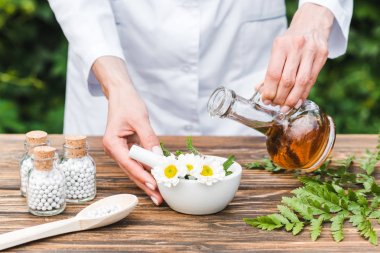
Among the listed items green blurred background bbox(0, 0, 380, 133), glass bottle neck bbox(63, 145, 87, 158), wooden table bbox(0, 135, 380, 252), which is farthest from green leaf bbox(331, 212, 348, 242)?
green blurred background bbox(0, 0, 380, 133)

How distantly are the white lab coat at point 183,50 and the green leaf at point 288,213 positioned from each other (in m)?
0.63

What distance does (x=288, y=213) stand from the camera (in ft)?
3.89

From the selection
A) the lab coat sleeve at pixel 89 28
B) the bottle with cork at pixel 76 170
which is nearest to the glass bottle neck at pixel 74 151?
the bottle with cork at pixel 76 170

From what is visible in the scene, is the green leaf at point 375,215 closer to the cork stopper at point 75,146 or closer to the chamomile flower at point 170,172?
the chamomile flower at point 170,172

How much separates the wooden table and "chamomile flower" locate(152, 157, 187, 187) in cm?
8

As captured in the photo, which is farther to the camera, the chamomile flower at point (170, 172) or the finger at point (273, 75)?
the finger at point (273, 75)

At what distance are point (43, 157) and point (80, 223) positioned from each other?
15cm

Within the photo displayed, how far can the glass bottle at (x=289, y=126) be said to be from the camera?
4.36ft

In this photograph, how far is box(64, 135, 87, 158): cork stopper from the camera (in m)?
1.27

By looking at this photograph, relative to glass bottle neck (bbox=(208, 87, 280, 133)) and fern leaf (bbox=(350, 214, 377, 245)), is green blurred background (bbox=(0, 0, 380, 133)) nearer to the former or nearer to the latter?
glass bottle neck (bbox=(208, 87, 280, 133))

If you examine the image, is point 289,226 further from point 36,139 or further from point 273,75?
point 36,139

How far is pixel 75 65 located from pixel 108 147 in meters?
0.62

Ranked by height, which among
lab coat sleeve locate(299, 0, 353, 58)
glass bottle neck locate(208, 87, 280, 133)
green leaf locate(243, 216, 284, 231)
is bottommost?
green leaf locate(243, 216, 284, 231)

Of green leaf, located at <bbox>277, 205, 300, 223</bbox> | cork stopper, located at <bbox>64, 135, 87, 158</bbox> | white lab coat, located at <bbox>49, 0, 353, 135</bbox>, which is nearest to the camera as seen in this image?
green leaf, located at <bbox>277, 205, 300, 223</bbox>
